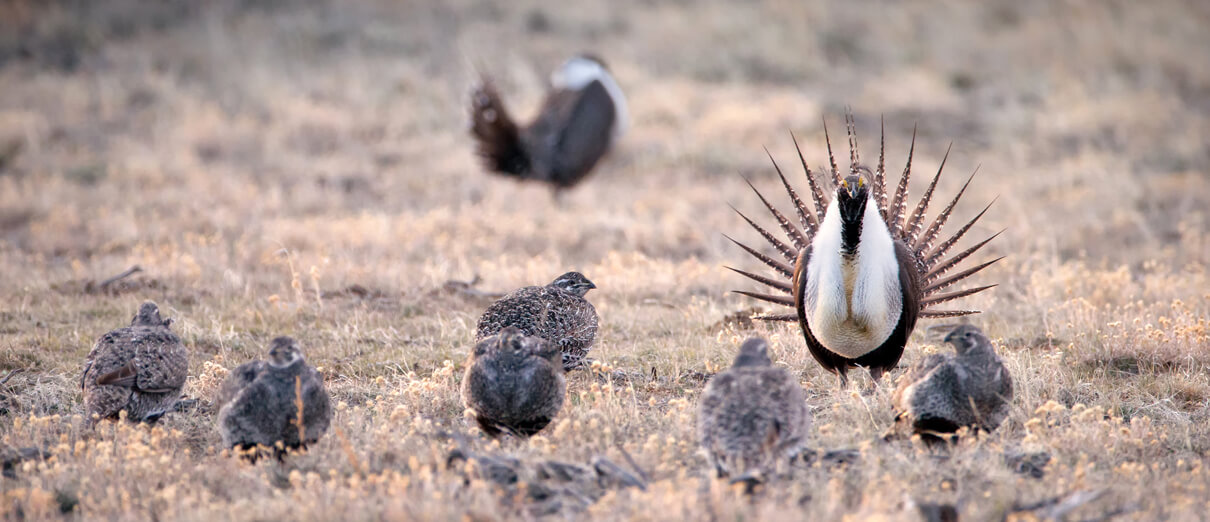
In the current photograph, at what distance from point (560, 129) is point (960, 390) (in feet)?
26.5

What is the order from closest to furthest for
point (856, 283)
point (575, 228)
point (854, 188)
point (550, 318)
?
point (854, 188)
point (856, 283)
point (550, 318)
point (575, 228)

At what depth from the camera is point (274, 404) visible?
14.0 feet

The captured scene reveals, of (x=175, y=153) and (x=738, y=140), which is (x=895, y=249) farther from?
(x=175, y=153)

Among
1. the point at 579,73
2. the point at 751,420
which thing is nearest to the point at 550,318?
the point at 751,420

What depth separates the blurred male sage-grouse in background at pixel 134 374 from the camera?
466cm

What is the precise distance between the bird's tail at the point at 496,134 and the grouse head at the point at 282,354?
25.9ft

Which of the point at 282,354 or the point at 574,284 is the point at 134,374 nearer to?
the point at 282,354

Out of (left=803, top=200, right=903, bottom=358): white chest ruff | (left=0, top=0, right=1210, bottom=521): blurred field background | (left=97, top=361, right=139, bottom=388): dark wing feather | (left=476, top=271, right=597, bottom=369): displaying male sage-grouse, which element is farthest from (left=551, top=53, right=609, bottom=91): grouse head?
(left=97, top=361, right=139, bottom=388): dark wing feather

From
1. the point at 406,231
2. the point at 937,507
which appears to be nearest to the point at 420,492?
the point at 937,507

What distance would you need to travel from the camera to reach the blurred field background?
4.21 metres

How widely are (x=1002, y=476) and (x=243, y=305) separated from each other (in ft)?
17.7

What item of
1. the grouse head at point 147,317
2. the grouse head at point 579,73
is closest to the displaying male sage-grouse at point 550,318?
the grouse head at point 147,317

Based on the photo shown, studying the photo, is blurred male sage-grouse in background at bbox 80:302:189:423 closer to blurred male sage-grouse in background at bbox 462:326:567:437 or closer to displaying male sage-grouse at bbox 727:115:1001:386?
blurred male sage-grouse in background at bbox 462:326:567:437

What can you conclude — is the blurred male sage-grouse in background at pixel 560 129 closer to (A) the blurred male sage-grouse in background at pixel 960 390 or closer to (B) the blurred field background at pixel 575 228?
(B) the blurred field background at pixel 575 228
